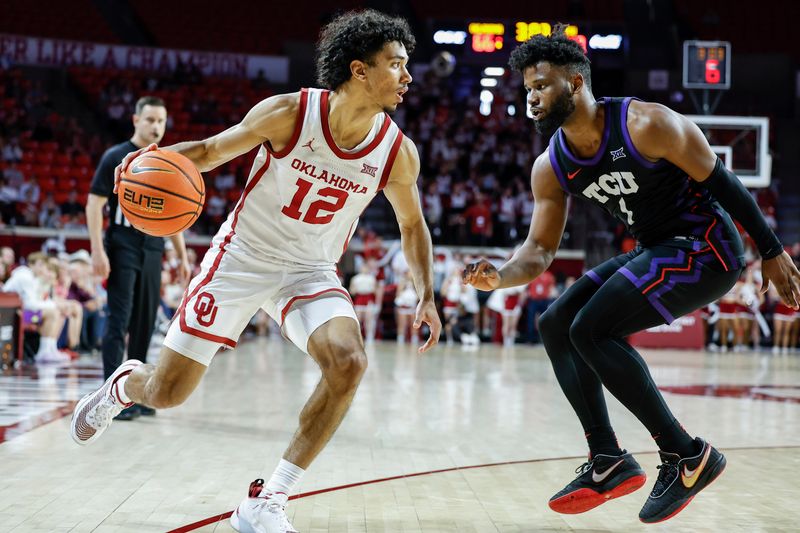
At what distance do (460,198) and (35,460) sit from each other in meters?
15.8

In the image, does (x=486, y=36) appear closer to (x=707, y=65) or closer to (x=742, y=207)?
(x=707, y=65)

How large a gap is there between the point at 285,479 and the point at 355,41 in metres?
1.82

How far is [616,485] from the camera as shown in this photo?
11.7 ft

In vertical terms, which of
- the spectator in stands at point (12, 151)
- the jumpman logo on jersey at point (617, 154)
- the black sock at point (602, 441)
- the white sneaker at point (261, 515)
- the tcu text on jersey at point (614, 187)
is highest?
the spectator in stands at point (12, 151)

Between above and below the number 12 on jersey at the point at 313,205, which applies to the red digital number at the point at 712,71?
above

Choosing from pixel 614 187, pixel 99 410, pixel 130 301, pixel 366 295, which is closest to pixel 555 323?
pixel 614 187

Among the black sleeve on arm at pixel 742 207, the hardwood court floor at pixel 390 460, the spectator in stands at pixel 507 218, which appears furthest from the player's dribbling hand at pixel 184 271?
the spectator in stands at pixel 507 218

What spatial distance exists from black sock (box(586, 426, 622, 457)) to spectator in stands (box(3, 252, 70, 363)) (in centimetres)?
790

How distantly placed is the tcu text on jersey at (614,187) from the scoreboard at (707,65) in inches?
435

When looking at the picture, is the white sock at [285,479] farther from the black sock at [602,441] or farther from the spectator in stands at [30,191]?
the spectator in stands at [30,191]

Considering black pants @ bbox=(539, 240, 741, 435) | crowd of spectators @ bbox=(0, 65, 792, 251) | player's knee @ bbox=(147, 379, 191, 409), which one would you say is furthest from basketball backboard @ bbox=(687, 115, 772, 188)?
player's knee @ bbox=(147, 379, 191, 409)

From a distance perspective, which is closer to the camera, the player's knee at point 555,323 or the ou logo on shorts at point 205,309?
the ou logo on shorts at point 205,309

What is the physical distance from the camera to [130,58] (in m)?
23.3

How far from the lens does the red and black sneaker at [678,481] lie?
3.43 metres
